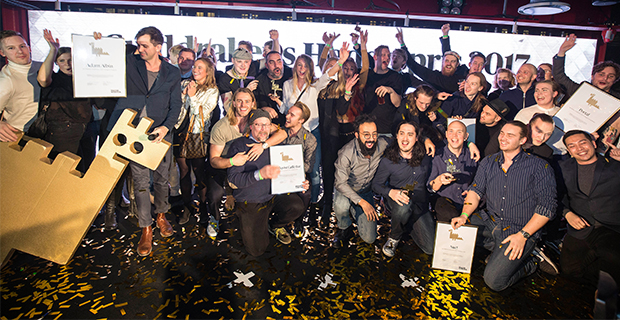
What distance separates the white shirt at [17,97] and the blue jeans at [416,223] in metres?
3.54

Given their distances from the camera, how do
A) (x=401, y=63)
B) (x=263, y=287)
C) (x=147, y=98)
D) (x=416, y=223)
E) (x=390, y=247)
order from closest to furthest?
(x=263, y=287), (x=147, y=98), (x=390, y=247), (x=416, y=223), (x=401, y=63)

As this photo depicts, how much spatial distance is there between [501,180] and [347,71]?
80.7 inches

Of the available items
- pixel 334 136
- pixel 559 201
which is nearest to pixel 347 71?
pixel 334 136

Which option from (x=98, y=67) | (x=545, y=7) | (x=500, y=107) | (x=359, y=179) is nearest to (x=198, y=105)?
(x=98, y=67)

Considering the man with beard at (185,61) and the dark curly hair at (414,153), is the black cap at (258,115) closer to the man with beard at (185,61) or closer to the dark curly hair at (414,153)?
the dark curly hair at (414,153)

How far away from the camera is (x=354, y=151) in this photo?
317cm

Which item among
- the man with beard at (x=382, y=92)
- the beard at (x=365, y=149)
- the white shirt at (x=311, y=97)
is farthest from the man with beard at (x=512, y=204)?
the white shirt at (x=311, y=97)

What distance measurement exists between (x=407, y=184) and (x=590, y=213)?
5.04 feet

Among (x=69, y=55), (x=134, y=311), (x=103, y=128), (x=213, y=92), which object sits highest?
(x=69, y=55)

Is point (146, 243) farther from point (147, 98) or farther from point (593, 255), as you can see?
point (593, 255)

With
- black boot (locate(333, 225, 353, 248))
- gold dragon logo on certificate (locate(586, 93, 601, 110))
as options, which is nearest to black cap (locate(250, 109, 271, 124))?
black boot (locate(333, 225, 353, 248))

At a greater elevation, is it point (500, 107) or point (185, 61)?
point (185, 61)

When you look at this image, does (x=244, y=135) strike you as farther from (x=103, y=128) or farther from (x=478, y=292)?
(x=478, y=292)

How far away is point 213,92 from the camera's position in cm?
330
